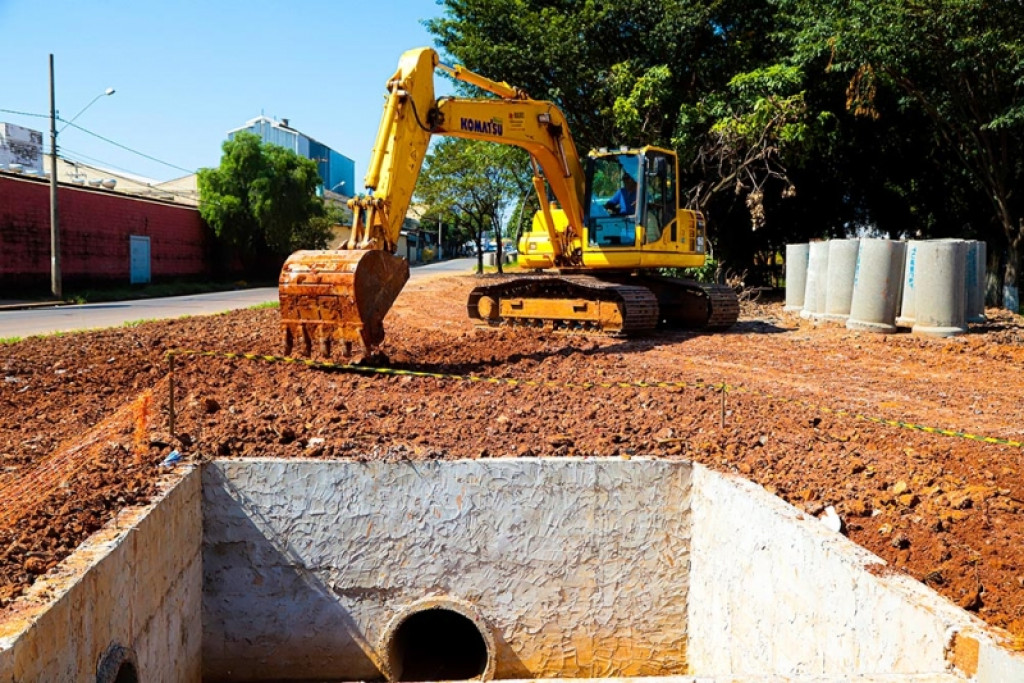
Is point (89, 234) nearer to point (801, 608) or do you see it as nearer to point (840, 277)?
point (840, 277)

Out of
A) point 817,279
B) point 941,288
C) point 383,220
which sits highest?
point 383,220

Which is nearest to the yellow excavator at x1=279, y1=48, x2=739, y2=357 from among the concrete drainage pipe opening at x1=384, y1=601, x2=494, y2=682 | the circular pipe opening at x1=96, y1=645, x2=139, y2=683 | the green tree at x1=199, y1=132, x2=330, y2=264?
the concrete drainage pipe opening at x1=384, y1=601, x2=494, y2=682

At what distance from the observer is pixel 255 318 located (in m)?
15.6

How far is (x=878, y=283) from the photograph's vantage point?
1321cm

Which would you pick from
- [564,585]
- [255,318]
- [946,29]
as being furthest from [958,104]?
[564,585]

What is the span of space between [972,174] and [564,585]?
760 inches

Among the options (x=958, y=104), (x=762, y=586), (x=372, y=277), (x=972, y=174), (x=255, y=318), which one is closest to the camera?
(x=762, y=586)

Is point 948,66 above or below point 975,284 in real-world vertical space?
above

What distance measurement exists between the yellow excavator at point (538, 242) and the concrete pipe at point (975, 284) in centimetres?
431

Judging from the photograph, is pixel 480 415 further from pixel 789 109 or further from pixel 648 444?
pixel 789 109

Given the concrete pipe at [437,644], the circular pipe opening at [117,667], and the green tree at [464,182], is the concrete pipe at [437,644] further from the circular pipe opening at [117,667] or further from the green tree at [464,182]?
the green tree at [464,182]

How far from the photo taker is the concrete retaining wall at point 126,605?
3.38m

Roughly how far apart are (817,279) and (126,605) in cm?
1376

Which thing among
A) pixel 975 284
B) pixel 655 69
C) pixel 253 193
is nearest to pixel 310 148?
pixel 253 193
